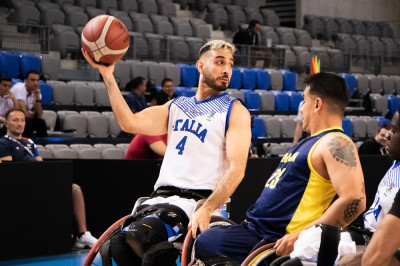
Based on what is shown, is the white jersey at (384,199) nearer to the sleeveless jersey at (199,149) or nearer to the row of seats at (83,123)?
the sleeveless jersey at (199,149)

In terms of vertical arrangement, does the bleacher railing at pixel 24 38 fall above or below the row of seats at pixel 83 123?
above

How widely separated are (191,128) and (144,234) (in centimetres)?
85

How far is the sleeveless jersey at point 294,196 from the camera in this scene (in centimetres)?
340

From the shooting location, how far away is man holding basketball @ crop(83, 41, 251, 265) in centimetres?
393

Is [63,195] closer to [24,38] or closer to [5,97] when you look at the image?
[5,97]

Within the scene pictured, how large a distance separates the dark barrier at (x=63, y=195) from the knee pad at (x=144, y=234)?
3.08m

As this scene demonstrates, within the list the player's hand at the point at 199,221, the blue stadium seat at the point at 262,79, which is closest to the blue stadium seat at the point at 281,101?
the blue stadium seat at the point at 262,79

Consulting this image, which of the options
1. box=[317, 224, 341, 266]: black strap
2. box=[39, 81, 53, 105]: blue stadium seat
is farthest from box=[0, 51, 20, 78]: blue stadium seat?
box=[317, 224, 341, 266]: black strap

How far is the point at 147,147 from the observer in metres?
7.22

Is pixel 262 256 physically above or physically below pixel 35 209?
above

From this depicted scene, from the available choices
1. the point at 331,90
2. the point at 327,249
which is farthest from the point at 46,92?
the point at 327,249

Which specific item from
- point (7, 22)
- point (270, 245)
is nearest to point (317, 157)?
point (270, 245)

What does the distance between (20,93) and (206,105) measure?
5.46 meters

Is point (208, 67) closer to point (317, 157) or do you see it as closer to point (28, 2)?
point (317, 157)
